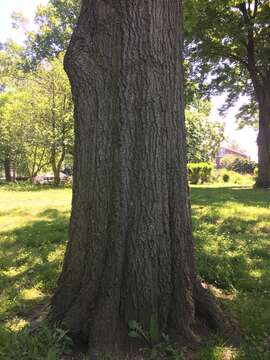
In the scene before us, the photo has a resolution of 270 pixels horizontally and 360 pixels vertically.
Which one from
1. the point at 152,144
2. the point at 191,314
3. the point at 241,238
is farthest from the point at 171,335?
the point at 241,238

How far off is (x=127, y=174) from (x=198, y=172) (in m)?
22.3

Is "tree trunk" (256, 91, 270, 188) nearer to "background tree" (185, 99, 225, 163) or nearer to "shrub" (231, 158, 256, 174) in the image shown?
"background tree" (185, 99, 225, 163)

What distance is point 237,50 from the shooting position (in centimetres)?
1641

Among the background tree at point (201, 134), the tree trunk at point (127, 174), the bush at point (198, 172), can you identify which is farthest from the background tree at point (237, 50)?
the background tree at point (201, 134)

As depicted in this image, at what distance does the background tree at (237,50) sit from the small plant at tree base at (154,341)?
1244cm

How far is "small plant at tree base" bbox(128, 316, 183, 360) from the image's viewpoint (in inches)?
106

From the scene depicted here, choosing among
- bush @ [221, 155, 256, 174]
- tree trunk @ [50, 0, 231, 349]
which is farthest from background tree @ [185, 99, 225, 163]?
tree trunk @ [50, 0, 231, 349]

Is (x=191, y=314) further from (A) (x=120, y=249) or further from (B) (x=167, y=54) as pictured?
(B) (x=167, y=54)

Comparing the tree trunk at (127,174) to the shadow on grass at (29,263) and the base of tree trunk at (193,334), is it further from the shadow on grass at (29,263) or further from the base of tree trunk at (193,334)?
the shadow on grass at (29,263)

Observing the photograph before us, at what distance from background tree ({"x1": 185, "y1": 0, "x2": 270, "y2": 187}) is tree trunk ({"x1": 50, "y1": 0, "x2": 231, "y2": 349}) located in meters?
11.2

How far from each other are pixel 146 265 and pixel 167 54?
1.76m

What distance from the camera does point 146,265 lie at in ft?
9.45

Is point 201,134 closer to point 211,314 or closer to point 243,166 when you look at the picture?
point 243,166

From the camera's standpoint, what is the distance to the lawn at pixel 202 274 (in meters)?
2.77
